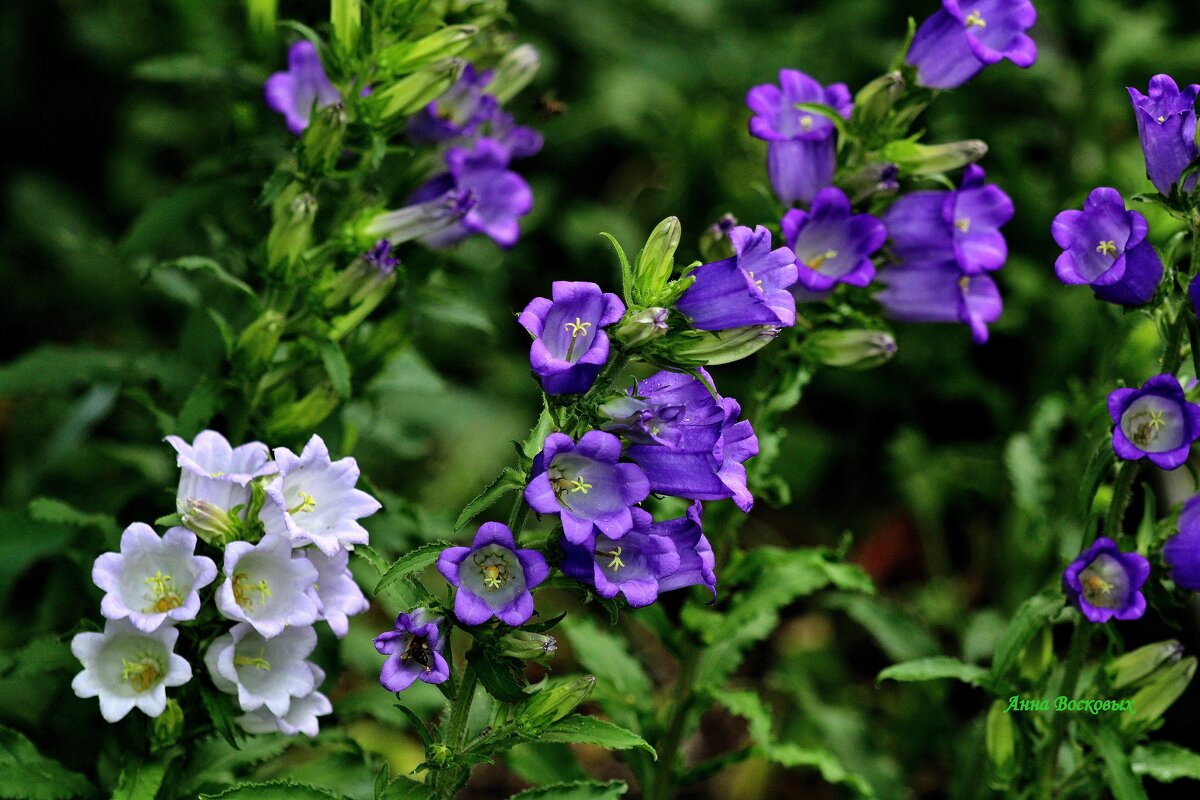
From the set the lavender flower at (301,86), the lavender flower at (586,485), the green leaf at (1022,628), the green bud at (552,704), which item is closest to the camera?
the lavender flower at (586,485)

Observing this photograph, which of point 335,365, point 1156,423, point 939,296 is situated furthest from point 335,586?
point 1156,423

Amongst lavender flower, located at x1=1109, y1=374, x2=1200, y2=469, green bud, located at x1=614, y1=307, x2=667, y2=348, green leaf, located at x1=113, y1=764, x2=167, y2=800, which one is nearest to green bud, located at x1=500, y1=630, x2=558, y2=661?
green bud, located at x1=614, y1=307, x2=667, y2=348

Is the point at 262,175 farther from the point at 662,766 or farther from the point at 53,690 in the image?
the point at 662,766

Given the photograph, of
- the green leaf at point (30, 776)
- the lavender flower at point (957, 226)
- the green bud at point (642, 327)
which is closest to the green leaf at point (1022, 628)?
the lavender flower at point (957, 226)

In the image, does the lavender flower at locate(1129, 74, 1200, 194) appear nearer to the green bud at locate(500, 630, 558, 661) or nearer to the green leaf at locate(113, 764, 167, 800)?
the green bud at locate(500, 630, 558, 661)

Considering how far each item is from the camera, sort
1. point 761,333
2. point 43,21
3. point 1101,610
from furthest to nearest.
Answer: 1. point 43,21
2. point 1101,610
3. point 761,333

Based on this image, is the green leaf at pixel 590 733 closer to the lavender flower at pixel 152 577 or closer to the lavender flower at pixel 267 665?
the lavender flower at pixel 267 665

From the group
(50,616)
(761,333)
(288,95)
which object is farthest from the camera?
(50,616)

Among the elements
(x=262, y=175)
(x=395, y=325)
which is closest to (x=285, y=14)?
(x=262, y=175)
